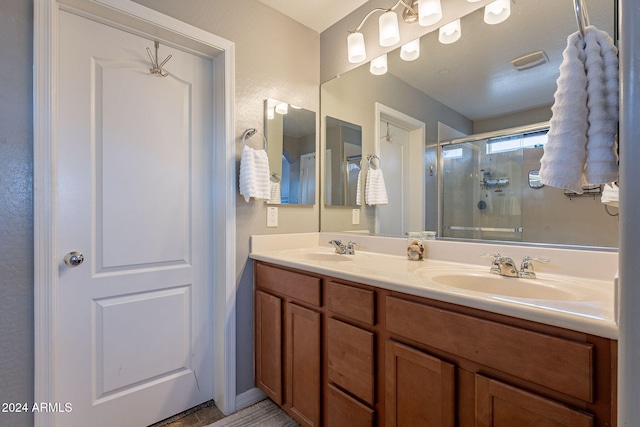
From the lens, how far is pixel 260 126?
1787 millimetres

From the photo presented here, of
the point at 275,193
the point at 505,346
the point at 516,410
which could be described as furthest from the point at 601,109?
the point at 275,193

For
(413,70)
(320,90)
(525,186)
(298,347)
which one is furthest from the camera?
(320,90)

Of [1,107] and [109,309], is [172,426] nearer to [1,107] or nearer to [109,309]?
[109,309]

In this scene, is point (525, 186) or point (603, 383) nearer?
point (603, 383)

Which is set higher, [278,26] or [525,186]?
[278,26]

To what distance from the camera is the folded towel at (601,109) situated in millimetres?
672

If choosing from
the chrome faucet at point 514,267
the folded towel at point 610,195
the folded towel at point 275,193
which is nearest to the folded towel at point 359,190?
the folded towel at point 275,193

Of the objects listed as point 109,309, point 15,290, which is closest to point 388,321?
point 109,309

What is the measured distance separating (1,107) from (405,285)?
5.30 ft

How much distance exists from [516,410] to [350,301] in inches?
23.2

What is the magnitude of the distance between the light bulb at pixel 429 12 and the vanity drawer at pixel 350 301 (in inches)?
53.0

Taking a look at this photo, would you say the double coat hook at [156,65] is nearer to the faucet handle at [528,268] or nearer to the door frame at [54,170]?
the door frame at [54,170]

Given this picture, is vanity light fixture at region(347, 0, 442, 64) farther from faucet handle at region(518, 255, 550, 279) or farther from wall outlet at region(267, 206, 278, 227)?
faucet handle at region(518, 255, 550, 279)

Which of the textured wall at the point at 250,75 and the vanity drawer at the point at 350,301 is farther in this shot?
the textured wall at the point at 250,75
